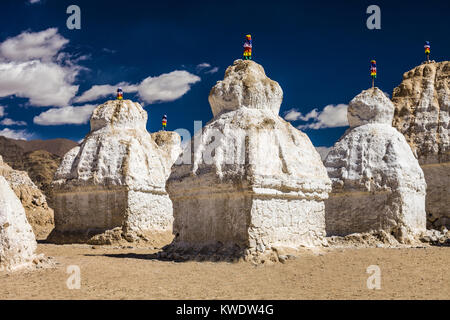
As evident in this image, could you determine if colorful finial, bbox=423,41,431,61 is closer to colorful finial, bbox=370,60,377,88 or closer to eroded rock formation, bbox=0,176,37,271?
colorful finial, bbox=370,60,377,88

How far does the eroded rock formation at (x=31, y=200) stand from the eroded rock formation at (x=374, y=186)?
1309 centimetres

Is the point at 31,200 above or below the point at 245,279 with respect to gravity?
above

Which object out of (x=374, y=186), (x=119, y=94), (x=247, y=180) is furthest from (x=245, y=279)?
(x=119, y=94)

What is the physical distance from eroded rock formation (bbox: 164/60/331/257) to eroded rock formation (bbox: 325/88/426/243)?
10.2 feet

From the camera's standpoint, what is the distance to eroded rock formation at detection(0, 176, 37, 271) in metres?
7.91

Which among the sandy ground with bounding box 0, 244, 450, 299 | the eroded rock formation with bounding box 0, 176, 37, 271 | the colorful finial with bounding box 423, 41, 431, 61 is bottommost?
the sandy ground with bounding box 0, 244, 450, 299

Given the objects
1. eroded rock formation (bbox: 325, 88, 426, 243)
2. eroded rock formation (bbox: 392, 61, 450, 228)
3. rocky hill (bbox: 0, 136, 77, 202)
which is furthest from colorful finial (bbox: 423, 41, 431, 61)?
rocky hill (bbox: 0, 136, 77, 202)

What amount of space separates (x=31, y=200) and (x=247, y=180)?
17.6 meters

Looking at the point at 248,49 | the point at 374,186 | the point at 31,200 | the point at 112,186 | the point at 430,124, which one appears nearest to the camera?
the point at 248,49

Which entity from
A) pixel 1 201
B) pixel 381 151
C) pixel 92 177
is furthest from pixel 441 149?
pixel 1 201

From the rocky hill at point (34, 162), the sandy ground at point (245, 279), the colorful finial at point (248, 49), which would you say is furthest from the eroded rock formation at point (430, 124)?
the rocky hill at point (34, 162)

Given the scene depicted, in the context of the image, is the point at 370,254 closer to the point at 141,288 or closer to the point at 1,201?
the point at 141,288

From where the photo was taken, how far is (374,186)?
43.4 ft

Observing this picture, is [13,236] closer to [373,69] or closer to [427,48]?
[373,69]
